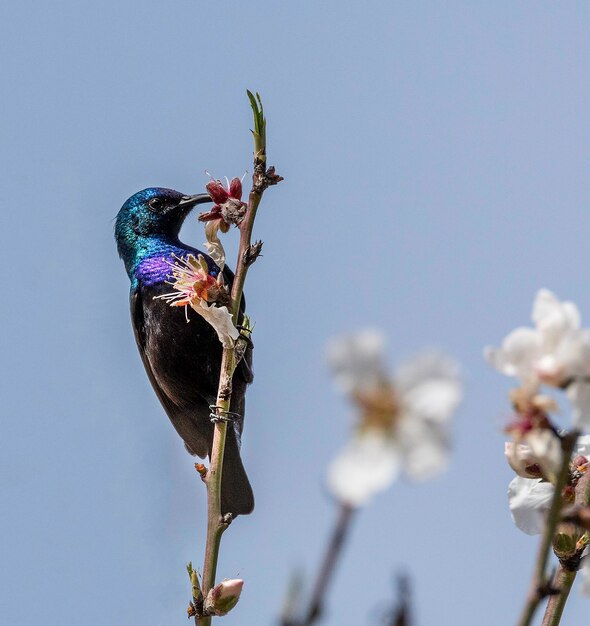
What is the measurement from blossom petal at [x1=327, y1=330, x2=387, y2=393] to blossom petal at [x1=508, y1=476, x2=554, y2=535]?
3.42ft

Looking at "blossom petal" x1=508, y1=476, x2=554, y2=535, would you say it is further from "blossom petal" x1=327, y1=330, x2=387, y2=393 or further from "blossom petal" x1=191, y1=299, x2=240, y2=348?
"blossom petal" x1=327, y1=330, x2=387, y2=393

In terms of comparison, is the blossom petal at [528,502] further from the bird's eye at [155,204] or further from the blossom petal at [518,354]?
the bird's eye at [155,204]

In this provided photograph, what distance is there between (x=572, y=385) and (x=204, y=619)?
4.10 ft

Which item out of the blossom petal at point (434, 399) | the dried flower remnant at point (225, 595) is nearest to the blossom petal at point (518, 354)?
the blossom petal at point (434, 399)

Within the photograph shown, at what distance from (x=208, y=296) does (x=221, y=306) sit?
0.05 meters

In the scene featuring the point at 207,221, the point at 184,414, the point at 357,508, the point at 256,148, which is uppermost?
the point at 256,148

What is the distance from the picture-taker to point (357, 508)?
2.38 ft

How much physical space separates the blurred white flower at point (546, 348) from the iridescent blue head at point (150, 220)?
566 centimetres

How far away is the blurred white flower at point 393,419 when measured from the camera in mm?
731

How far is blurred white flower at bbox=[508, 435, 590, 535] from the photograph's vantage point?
172 cm

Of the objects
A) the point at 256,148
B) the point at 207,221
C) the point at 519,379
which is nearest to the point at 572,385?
the point at 519,379

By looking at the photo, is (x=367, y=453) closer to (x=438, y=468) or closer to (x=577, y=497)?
(x=438, y=468)

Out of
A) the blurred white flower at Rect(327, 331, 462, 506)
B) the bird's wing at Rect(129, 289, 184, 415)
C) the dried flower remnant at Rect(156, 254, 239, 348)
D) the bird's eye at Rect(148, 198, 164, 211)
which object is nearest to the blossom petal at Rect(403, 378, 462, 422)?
the blurred white flower at Rect(327, 331, 462, 506)

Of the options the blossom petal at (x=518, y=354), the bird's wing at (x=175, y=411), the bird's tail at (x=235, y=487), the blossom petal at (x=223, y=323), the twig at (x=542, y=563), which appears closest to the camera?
the twig at (x=542, y=563)
